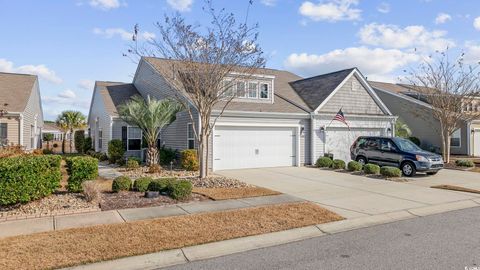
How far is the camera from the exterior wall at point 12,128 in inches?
777

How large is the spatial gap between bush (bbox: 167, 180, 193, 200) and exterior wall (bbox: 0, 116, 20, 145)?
14.9 meters

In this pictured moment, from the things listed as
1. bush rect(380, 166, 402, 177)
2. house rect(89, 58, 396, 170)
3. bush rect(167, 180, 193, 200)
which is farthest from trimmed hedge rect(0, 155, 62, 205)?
bush rect(380, 166, 402, 177)

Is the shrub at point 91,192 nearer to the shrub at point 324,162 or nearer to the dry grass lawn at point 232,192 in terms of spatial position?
the dry grass lawn at point 232,192

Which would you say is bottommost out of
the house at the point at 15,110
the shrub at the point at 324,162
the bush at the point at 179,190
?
the bush at the point at 179,190

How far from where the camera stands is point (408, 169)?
610 inches

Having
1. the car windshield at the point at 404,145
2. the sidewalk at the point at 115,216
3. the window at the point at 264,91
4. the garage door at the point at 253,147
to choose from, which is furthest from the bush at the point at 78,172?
the car windshield at the point at 404,145

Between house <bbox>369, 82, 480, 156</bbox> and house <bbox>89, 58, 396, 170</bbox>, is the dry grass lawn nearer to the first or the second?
house <bbox>89, 58, 396, 170</bbox>

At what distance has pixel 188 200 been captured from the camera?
9258 millimetres

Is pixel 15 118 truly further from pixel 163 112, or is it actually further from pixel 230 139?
pixel 230 139

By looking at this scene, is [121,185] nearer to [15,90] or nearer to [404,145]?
[404,145]

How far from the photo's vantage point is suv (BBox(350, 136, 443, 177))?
50.1 feet

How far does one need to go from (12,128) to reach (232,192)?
1601 centimetres

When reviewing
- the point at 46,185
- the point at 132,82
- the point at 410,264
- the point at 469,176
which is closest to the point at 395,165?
the point at 469,176

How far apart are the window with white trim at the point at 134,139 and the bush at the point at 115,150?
161 centimetres
